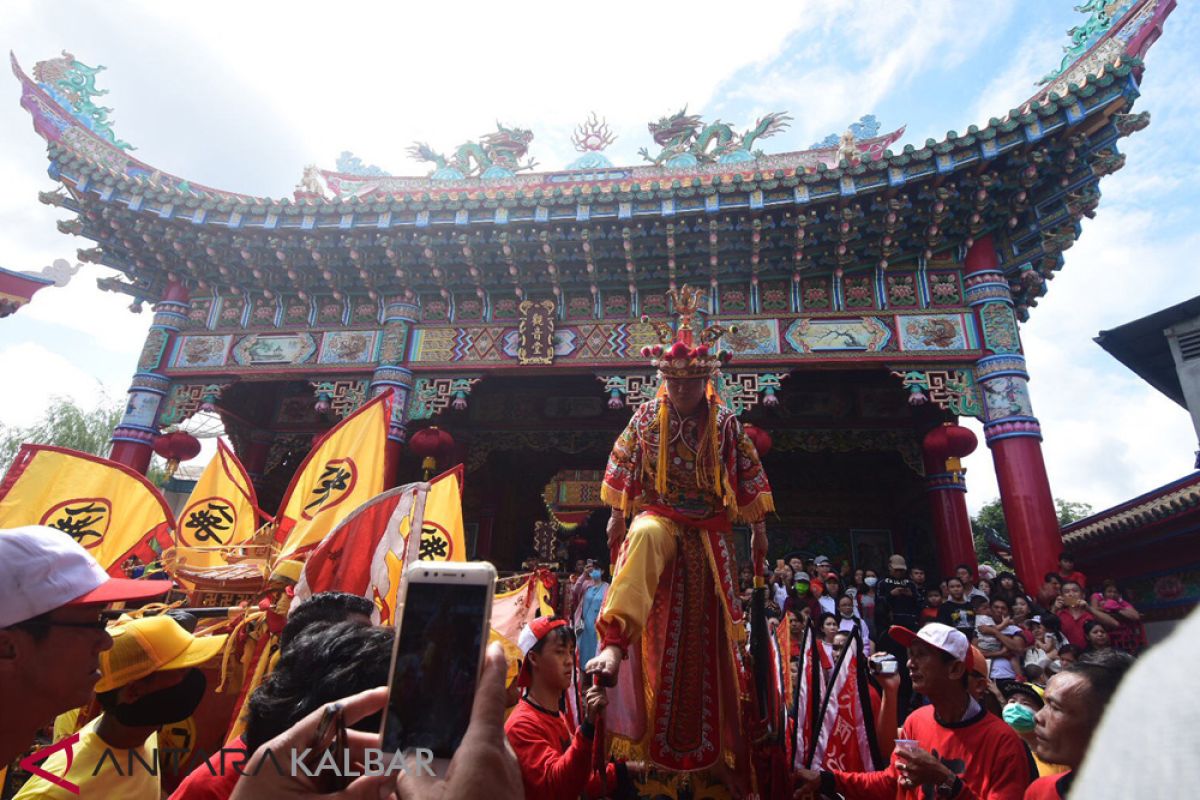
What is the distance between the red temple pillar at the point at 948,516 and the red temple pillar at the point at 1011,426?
1351 millimetres

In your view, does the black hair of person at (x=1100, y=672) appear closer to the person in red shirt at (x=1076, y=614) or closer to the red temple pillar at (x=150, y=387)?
the person in red shirt at (x=1076, y=614)

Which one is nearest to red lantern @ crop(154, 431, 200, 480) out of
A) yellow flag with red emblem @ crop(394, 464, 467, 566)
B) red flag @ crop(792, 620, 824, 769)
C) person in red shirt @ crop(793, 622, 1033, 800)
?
yellow flag with red emblem @ crop(394, 464, 467, 566)

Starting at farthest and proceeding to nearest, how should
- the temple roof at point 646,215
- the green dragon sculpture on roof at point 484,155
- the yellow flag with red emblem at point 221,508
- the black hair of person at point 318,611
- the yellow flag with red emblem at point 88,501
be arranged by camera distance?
1. the green dragon sculpture on roof at point 484,155
2. the temple roof at point 646,215
3. the yellow flag with red emblem at point 221,508
4. the yellow flag with red emblem at point 88,501
5. the black hair of person at point 318,611

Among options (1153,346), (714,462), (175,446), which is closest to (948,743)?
(714,462)

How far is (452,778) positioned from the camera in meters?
0.90

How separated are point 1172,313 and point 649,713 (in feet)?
29.2

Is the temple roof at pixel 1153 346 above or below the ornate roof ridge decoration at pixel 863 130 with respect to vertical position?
below

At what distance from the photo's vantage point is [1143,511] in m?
8.22

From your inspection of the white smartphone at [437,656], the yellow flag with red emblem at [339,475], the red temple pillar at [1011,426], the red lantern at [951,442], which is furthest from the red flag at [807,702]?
the red lantern at [951,442]

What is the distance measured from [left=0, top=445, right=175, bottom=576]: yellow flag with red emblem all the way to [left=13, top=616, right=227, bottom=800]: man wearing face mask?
334 centimetres

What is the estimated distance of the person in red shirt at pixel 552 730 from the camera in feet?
7.07

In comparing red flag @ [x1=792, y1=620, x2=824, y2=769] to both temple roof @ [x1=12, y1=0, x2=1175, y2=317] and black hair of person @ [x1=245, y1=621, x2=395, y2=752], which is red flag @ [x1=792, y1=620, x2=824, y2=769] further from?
temple roof @ [x1=12, y1=0, x2=1175, y2=317]

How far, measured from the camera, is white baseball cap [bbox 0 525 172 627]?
129 cm

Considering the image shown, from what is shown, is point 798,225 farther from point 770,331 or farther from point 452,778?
point 452,778
